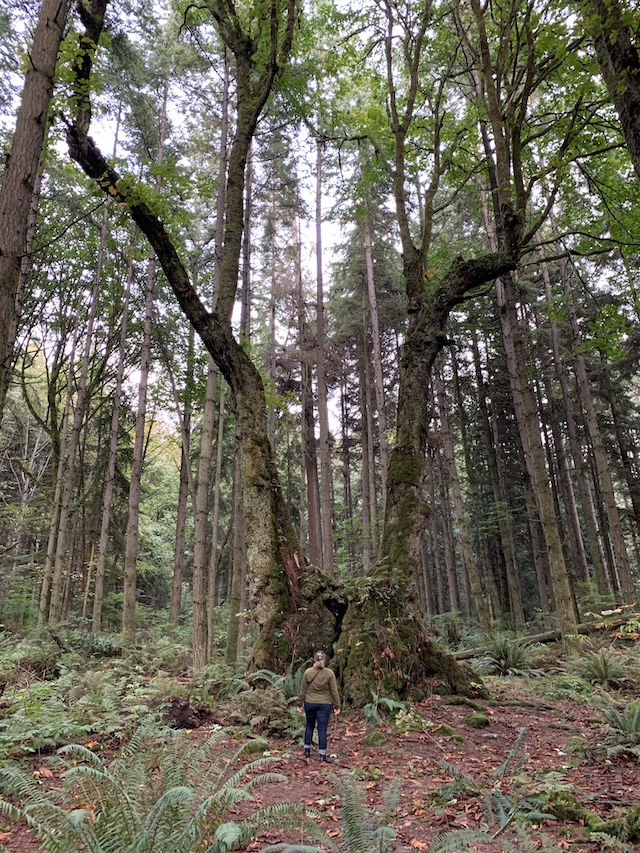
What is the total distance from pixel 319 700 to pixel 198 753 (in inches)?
78.7

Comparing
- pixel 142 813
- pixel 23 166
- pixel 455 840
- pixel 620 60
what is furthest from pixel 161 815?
pixel 620 60

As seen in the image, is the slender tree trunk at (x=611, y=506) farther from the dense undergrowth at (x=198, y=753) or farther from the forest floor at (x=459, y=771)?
the forest floor at (x=459, y=771)

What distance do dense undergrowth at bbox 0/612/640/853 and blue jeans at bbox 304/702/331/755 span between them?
474mm

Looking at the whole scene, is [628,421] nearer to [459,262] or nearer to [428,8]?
[459,262]

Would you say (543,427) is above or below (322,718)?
above

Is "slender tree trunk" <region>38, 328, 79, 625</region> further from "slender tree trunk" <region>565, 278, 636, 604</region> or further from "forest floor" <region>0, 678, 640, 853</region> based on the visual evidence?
"slender tree trunk" <region>565, 278, 636, 604</region>

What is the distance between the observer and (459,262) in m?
8.40

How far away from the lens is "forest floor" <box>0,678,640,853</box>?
3.30m

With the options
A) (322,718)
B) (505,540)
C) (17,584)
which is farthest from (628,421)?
(17,584)

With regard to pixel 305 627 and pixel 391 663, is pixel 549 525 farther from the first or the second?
pixel 305 627

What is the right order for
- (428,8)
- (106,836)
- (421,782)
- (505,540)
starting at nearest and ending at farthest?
(106,836), (421,782), (428,8), (505,540)

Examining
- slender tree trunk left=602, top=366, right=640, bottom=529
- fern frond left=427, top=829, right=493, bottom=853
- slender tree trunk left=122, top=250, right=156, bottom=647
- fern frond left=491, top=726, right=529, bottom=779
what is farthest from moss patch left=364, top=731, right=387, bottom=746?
slender tree trunk left=602, top=366, right=640, bottom=529

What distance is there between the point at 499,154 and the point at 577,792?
8022mm

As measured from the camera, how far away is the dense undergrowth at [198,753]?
2686 mm
